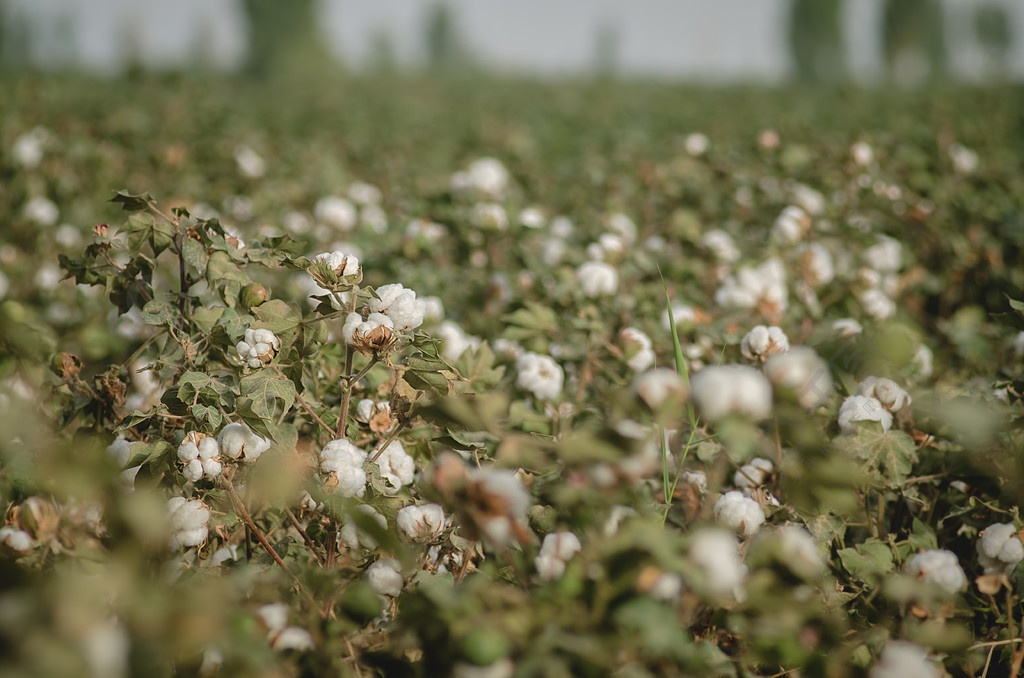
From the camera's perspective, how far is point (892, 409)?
1120 millimetres

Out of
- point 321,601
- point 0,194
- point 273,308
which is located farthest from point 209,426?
point 0,194

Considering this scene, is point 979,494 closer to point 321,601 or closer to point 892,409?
point 892,409

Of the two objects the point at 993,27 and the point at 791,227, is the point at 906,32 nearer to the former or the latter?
the point at 993,27

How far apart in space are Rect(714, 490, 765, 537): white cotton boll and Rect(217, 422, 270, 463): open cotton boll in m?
0.64

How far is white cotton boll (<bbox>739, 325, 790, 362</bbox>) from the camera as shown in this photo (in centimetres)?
111

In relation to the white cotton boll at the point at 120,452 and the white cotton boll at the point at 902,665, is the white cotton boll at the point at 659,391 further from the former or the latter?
the white cotton boll at the point at 120,452

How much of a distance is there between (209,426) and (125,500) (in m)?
0.48

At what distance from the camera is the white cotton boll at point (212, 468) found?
0.85 meters

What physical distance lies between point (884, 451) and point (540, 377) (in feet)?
2.02

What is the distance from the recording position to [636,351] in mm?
1404

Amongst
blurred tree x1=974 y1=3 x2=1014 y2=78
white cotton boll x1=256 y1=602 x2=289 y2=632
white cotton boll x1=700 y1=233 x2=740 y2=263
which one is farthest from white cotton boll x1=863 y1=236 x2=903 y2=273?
blurred tree x1=974 y1=3 x2=1014 y2=78

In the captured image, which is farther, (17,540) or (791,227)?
(791,227)

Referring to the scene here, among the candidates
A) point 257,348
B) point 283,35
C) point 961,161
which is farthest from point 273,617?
point 283,35

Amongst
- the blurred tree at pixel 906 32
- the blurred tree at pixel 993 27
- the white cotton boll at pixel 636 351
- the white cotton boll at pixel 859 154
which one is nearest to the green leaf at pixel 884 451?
the white cotton boll at pixel 636 351
